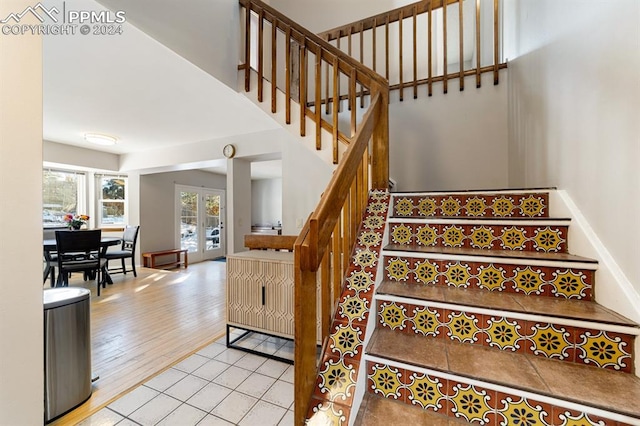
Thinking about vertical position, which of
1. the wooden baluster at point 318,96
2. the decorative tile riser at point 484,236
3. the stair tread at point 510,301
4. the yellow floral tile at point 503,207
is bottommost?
the stair tread at point 510,301

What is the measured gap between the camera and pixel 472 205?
182 cm

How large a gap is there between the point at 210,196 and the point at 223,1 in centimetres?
568

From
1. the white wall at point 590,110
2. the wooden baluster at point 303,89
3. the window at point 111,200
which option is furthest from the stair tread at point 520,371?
the window at point 111,200

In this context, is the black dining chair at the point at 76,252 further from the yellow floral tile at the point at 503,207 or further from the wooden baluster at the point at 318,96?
the yellow floral tile at the point at 503,207

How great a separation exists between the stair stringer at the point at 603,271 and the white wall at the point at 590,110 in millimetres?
26

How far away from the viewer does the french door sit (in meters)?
6.63

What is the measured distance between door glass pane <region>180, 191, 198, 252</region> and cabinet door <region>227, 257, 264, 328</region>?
4999 millimetres

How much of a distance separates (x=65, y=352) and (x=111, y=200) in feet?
17.6

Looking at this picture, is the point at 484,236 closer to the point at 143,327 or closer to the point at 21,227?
the point at 21,227

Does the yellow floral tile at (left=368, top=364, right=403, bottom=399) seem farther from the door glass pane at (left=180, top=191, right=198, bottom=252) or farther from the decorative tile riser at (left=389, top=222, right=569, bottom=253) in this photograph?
the door glass pane at (left=180, top=191, right=198, bottom=252)

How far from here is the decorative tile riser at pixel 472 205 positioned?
1688 mm

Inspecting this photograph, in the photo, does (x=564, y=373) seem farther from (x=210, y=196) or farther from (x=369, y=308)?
(x=210, y=196)

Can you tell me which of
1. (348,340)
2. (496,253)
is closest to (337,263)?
(348,340)

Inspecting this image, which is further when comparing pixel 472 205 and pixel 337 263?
pixel 472 205
